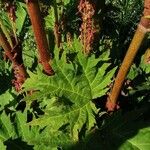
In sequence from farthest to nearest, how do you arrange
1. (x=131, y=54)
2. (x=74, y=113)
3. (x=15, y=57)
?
1. (x=15, y=57)
2. (x=74, y=113)
3. (x=131, y=54)

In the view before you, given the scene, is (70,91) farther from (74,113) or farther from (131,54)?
(131,54)

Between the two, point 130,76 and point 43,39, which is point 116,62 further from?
point 43,39

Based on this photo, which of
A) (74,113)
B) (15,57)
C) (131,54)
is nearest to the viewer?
(131,54)

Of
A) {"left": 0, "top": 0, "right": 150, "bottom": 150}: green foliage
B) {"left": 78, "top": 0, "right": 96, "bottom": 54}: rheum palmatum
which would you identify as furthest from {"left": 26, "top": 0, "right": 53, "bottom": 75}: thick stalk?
{"left": 78, "top": 0, "right": 96, "bottom": 54}: rheum palmatum

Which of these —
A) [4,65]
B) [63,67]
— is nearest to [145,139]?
[63,67]

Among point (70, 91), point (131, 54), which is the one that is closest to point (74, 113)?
point (70, 91)

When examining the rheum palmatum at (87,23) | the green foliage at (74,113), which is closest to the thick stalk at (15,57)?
the green foliage at (74,113)

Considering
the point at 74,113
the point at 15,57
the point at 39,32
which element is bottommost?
the point at 74,113
